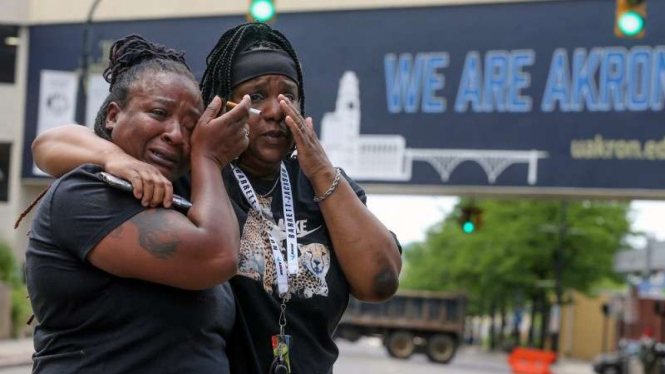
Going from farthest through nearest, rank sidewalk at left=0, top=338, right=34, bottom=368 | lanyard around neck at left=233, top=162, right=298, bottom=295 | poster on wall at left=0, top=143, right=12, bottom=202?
1. poster on wall at left=0, top=143, right=12, bottom=202
2. sidewalk at left=0, top=338, right=34, bottom=368
3. lanyard around neck at left=233, top=162, right=298, bottom=295

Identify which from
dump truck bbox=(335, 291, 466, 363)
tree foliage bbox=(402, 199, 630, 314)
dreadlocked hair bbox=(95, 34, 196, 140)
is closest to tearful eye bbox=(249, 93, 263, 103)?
dreadlocked hair bbox=(95, 34, 196, 140)

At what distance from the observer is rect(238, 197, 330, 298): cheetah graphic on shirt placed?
2.91 m

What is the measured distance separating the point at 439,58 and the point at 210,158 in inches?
735

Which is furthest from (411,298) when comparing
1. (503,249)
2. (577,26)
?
(577,26)

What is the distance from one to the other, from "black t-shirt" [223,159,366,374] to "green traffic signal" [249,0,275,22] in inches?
343

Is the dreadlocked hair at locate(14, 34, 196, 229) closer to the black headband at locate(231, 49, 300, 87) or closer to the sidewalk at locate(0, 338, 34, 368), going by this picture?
the black headband at locate(231, 49, 300, 87)

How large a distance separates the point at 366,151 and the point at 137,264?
18.7 meters

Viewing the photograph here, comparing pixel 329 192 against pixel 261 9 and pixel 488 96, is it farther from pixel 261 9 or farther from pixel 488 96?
pixel 488 96

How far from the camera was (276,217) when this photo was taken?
3029mm

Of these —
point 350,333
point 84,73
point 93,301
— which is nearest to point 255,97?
point 93,301

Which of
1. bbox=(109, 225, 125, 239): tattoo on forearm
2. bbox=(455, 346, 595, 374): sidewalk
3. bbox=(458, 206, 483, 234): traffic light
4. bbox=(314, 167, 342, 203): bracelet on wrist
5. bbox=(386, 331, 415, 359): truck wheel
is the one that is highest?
bbox=(314, 167, 342, 203): bracelet on wrist

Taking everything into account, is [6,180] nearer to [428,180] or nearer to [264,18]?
[428,180]

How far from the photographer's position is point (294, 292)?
2.93 m

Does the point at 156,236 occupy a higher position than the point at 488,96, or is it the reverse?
the point at 488,96
